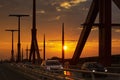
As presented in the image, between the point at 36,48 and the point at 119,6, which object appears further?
the point at 36,48

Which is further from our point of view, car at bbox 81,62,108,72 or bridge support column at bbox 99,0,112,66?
bridge support column at bbox 99,0,112,66

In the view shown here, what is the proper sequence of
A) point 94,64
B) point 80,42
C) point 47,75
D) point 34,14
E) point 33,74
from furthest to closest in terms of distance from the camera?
point 34,14 → point 80,42 → point 94,64 → point 33,74 → point 47,75

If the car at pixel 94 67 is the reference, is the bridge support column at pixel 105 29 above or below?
above

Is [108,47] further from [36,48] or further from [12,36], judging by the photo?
[12,36]

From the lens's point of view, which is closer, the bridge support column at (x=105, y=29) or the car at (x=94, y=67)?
the car at (x=94, y=67)

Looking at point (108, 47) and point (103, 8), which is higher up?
point (103, 8)

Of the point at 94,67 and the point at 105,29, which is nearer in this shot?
the point at 94,67

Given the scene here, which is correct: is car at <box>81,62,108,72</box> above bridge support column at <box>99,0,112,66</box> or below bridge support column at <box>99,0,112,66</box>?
below

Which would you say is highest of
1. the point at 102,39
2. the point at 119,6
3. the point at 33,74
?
the point at 119,6

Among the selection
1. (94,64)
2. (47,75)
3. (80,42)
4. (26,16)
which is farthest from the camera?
(26,16)

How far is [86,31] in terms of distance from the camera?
177ft

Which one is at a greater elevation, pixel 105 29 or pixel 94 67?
pixel 105 29

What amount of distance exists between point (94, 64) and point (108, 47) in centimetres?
309

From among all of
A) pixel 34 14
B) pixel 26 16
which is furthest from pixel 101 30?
pixel 26 16
